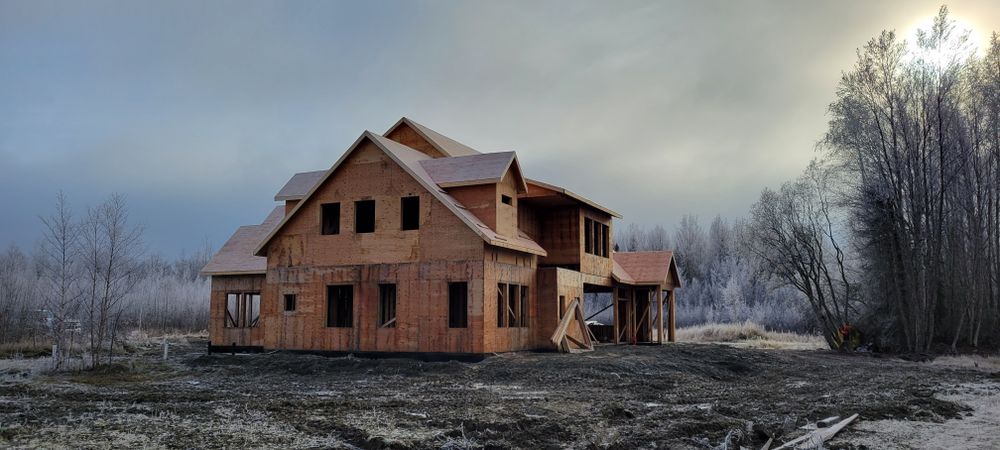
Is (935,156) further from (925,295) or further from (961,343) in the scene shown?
(961,343)

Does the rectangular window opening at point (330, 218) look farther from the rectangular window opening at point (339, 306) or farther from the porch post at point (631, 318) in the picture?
the porch post at point (631, 318)

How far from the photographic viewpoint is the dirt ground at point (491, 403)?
399 inches

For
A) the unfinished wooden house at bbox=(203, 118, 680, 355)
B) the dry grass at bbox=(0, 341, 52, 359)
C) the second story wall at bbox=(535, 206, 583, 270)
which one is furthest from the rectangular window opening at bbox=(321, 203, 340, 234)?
the dry grass at bbox=(0, 341, 52, 359)

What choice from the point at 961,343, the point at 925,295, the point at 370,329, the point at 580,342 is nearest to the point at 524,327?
the point at 580,342

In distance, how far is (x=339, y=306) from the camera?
25672mm

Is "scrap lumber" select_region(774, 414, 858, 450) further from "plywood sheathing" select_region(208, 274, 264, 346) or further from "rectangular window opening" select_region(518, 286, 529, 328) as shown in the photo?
Answer: "plywood sheathing" select_region(208, 274, 264, 346)

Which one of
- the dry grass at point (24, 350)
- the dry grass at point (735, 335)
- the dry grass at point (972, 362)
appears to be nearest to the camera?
the dry grass at point (972, 362)

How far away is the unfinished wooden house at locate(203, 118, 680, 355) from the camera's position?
2206 centimetres

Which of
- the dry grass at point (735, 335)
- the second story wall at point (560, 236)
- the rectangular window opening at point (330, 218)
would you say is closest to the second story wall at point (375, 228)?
the rectangular window opening at point (330, 218)

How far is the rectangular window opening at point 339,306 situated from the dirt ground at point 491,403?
242cm

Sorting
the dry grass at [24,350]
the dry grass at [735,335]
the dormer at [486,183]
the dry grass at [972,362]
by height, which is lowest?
the dry grass at [735,335]

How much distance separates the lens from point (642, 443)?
32.4 ft

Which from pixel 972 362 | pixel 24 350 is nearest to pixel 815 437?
pixel 972 362

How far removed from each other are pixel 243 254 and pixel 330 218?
229 inches
